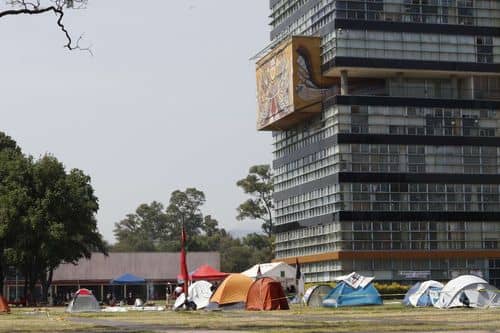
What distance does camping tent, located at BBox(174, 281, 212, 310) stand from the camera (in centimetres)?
6150

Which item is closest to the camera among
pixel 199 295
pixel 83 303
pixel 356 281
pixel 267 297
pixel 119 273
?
pixel 267 297

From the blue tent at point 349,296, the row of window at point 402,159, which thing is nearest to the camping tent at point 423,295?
the blue tent at point 349,296

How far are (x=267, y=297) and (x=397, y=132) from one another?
60821 mm

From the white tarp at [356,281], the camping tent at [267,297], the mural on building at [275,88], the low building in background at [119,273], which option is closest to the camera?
the camping tent at [267,297]

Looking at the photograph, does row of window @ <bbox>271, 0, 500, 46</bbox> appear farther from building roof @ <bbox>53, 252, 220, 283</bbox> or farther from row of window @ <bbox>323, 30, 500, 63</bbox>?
building roof @ <bbox>53, 252, 220, 283</bbox>

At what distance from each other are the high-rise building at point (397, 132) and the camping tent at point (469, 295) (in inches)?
2078

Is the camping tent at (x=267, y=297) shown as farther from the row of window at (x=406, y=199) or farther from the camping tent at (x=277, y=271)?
the row of window at (x=406, y=199)

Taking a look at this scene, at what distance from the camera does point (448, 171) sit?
11538cm

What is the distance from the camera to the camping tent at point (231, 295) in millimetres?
59213

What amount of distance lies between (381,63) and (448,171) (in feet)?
46.9

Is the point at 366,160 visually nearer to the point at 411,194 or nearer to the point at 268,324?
the point at 411,194

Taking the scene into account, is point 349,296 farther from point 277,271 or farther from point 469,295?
point 277,271

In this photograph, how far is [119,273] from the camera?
13062cm

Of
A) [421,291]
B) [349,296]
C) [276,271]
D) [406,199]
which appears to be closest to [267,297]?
[349,296]
